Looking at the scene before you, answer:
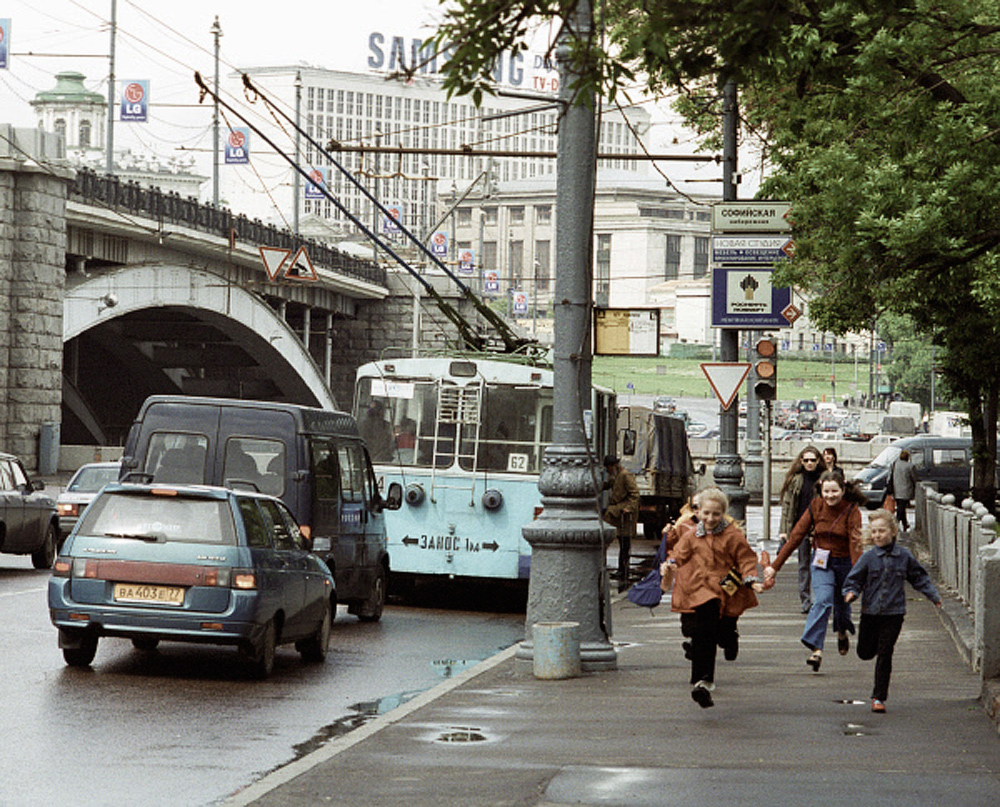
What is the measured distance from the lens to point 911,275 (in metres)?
19.2

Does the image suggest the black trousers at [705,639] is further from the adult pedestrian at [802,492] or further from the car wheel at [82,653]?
the adult pedestrian at [802,492]

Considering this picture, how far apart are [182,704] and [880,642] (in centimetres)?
444

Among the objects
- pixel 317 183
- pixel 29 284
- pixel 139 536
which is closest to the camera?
pixel 139 536

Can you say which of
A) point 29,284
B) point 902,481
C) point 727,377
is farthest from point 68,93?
point 727,377

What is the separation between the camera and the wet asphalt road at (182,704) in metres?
8.31

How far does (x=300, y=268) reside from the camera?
54906 millimetres

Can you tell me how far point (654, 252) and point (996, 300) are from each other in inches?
6290

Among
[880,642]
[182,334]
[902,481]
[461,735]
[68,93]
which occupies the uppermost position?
[68,93]

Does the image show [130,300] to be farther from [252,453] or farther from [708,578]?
[708,578]

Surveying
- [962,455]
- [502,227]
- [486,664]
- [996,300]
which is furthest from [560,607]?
[502,227]

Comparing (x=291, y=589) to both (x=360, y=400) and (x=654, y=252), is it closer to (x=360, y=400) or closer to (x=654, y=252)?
(x=360, y=400)

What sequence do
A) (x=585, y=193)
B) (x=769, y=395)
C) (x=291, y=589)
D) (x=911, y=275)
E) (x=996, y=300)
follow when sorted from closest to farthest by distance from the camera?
(x=585, y=193), (x=291, y=589), (x=996, y=300), (x=911, y=275), (x=769, y=395)

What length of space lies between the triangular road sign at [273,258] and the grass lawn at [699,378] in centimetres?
7739

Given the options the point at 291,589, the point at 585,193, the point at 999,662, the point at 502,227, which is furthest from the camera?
the point at 502,227
